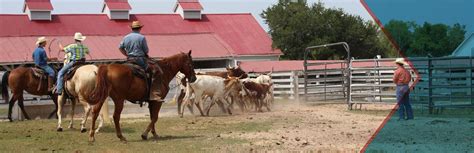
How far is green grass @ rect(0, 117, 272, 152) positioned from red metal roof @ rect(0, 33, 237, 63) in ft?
65.8

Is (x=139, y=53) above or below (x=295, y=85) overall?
→ above

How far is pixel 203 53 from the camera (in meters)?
35.1

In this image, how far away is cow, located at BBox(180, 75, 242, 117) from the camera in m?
14.2

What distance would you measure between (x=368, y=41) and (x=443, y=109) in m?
35.0

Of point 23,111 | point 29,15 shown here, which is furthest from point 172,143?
point 29,15

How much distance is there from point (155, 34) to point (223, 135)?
30078mm

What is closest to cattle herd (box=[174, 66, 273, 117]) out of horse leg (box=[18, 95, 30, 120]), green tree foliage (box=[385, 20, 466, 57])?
horse leg (box=[18, 95, 30, 120])

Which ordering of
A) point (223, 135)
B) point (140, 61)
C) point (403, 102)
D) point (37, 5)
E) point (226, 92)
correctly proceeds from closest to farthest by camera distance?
point (140, 61)
point (223, 135)
point (403, 102)
point (226, 92)
point (37, 5)

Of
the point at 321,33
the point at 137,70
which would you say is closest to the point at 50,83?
the point at 137,70

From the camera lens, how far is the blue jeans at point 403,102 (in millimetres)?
11586

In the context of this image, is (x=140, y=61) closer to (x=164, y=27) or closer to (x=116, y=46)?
(x=116, y=46)

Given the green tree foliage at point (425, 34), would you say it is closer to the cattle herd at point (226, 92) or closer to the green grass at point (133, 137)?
the green grass at point (133, 137)

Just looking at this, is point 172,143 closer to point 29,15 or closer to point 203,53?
point 203,53

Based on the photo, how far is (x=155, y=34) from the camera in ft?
128
